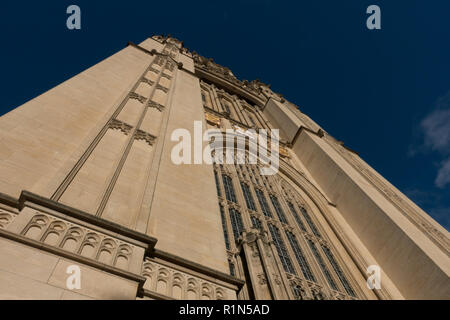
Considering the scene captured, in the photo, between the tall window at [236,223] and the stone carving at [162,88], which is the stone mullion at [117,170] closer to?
the stone carving at [162,88]

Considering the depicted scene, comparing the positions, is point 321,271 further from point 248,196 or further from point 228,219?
point 248,196

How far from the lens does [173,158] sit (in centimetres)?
834

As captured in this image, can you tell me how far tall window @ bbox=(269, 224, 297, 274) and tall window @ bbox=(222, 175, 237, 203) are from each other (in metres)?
1.70

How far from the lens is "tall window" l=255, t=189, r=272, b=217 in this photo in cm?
1344

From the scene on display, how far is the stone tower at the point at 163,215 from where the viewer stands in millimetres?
4207

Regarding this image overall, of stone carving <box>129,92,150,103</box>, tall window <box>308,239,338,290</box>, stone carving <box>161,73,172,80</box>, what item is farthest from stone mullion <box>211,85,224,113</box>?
tall window <box>308,239,338,290</box>

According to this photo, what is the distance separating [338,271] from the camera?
1216cm

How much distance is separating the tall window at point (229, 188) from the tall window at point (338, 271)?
12.5 feet

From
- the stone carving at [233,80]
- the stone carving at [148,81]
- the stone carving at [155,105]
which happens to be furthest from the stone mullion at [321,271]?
the stone carving at [233,80]

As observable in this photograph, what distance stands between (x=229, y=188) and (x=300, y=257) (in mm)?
3697

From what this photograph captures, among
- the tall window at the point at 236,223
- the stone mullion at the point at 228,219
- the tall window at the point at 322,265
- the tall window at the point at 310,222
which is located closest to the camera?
the stone mullion at the point at 228,219

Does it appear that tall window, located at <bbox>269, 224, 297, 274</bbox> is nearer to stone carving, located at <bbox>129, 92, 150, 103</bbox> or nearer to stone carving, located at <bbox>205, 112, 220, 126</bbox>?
stone carving, located at <bbox>129, 92, 150, 103</bbox>
